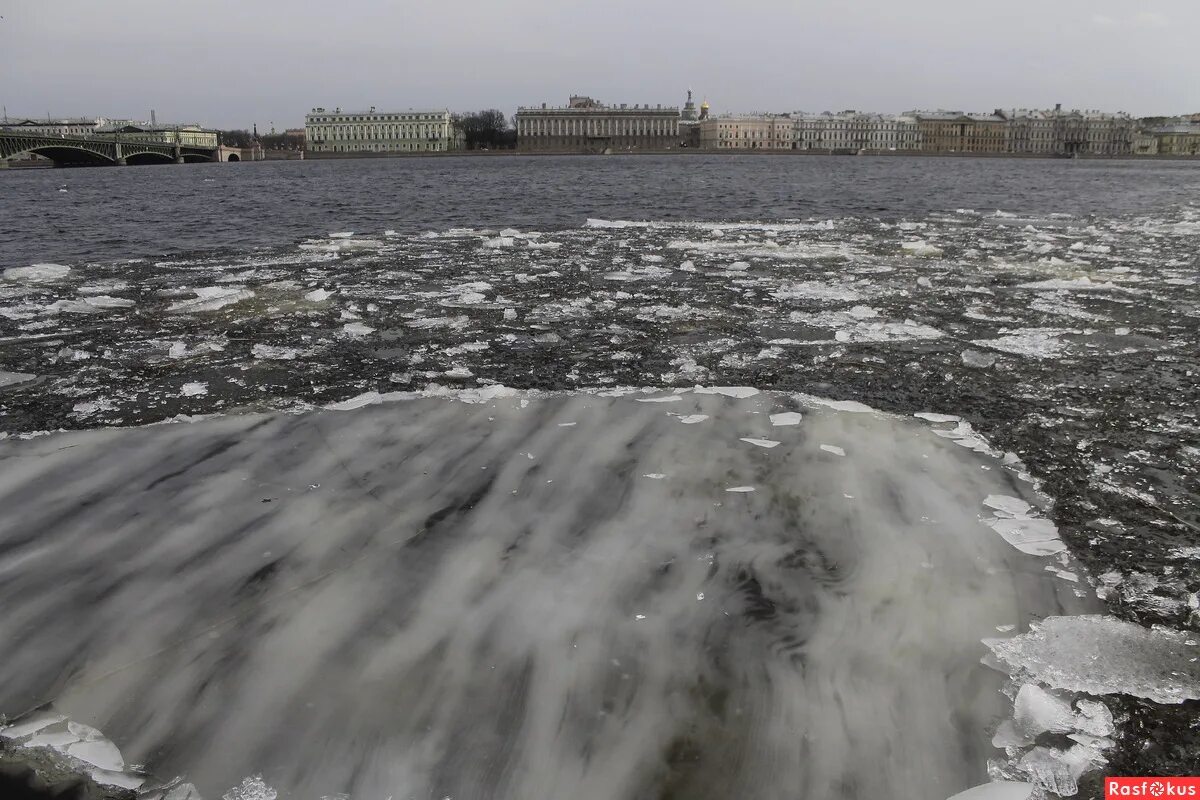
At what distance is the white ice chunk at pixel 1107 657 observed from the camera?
2.16 meters

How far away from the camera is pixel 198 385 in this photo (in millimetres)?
4797

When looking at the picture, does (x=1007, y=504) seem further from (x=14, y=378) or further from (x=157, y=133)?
(x=157, y=133)

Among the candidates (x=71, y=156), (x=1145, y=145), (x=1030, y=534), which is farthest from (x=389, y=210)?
(x=1145, y=145)

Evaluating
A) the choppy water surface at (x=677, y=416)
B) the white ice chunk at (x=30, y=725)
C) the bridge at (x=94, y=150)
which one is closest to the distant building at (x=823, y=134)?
the bridge at (x=94, y=150)

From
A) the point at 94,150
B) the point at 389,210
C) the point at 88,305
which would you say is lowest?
the point at 88,305

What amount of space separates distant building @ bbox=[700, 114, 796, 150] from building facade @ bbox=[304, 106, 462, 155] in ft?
147

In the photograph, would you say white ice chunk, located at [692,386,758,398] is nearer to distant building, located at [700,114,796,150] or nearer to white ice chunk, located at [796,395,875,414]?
white ice chunk, located at [796,395,875,414]

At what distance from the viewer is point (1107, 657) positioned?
227 centimetres

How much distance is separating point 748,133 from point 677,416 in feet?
464

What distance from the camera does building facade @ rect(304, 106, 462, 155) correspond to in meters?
127

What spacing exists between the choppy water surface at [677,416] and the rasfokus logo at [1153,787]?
0.31 feet

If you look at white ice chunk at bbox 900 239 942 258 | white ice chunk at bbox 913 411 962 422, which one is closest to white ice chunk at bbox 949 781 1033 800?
white ice chunk at bbox 913 411 962 422

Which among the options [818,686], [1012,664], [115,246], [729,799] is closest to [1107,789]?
[1012,664]

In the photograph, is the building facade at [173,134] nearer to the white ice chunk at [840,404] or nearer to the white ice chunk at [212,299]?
the white ice chunk at [212,299]
